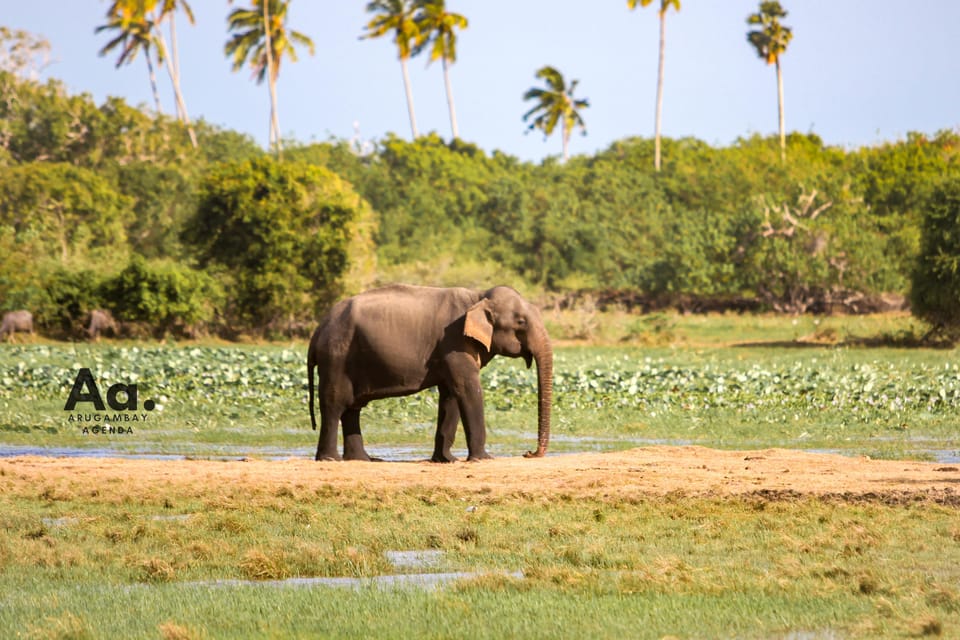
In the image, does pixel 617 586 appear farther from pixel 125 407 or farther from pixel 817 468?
pixel 125 407

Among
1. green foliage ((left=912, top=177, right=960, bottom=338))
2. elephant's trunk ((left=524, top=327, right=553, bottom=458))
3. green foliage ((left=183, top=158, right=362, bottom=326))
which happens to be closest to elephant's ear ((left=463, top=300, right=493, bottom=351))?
elephant's trunk ((left=524, top=327, right=553, bottom=458))

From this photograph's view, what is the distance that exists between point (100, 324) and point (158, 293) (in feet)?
6.54

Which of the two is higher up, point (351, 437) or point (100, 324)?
point (100, 324)

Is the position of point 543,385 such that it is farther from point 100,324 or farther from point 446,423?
point 100,324

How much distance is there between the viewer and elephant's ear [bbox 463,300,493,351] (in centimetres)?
1544

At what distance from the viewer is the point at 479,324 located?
1554cm

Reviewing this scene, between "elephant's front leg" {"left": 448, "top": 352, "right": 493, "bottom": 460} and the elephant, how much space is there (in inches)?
1136

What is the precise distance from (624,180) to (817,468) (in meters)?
55.9

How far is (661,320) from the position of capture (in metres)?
47.0

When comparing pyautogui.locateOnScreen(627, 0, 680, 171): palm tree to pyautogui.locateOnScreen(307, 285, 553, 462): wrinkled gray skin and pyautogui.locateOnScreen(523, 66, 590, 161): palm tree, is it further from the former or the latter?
pyautogui.locateOnScreen(307, 285, 553, 462): wrinkled gray skin

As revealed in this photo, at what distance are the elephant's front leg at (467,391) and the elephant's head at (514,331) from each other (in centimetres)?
Answer: 31

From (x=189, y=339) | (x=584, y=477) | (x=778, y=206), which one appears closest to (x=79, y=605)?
(x=584, y=477)

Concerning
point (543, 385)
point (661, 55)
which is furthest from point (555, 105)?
point (543, 385)

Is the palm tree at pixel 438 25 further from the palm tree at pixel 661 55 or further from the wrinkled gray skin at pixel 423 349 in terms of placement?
the wrinkled gray skin at pixel 423 349
